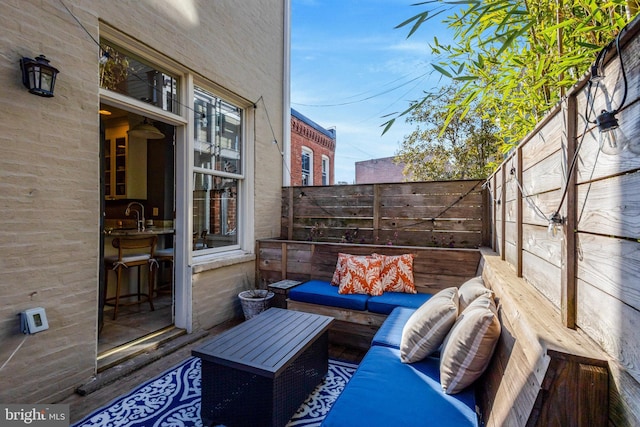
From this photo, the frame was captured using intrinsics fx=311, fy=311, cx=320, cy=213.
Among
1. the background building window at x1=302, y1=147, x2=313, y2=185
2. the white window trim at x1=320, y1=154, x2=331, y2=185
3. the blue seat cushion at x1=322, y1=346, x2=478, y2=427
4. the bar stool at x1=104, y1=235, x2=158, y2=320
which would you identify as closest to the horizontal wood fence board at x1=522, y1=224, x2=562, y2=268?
the blue seat cushion at x1=322, y1=346, x2=478, y2=427

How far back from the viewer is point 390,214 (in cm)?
381

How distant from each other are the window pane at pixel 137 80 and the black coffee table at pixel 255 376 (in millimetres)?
2211

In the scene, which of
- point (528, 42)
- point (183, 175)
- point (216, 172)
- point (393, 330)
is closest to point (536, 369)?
point (393, 330)

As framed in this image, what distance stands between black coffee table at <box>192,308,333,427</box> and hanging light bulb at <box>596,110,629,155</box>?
1.61m

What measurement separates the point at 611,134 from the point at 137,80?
3.26 meters

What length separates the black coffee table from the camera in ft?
5.56

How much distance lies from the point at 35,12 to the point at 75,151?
88 centimetres

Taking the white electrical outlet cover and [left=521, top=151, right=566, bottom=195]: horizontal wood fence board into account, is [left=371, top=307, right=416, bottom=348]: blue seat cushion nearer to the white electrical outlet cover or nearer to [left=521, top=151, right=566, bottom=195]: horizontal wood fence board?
[left=521, top=151, right=566, bottom=195]: horizontal wood fence board

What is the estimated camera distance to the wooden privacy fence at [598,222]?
0.68 metres

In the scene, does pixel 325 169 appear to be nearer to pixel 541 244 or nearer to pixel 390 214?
pixel 390 214

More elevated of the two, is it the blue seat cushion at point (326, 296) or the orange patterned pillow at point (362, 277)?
the orange patterned pillow at point (362, 277)

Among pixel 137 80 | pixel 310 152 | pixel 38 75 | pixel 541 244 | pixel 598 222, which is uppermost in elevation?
pixel 310 152

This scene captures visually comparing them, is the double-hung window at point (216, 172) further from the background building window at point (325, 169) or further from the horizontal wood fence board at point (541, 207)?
the background building window at point (325, 169)

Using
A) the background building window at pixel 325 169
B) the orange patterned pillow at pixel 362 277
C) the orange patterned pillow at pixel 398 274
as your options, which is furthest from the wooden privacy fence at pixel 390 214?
the background building window at pixel 325 169
